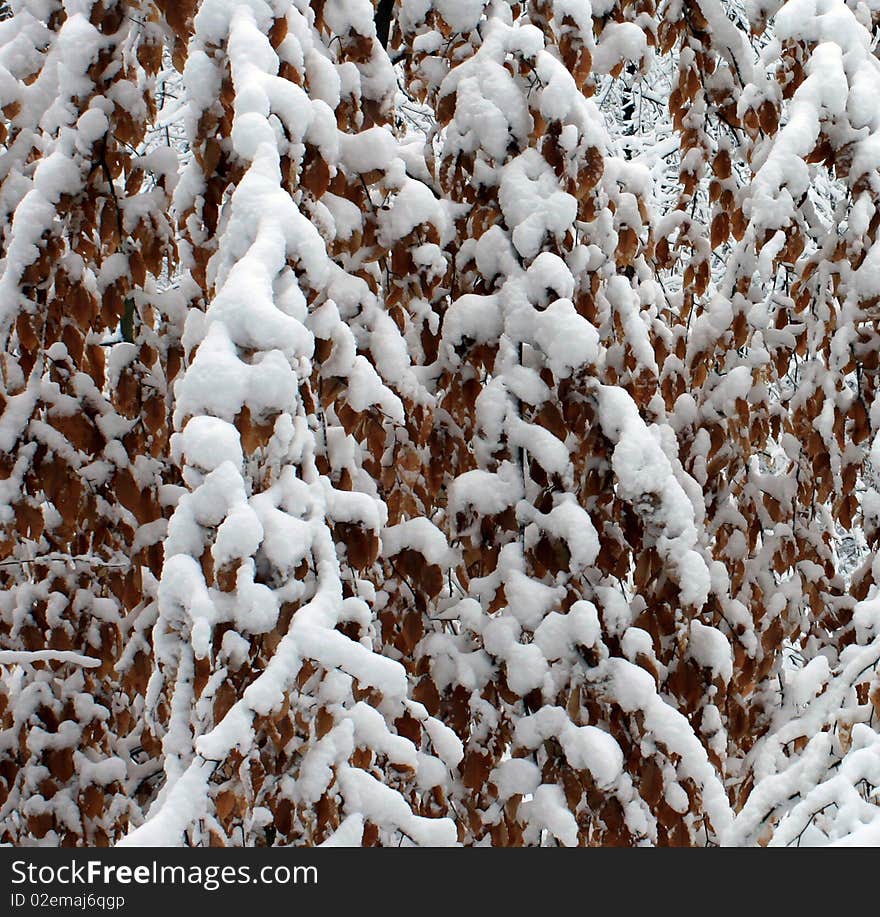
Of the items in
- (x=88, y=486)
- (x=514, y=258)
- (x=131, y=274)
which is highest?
(x=131, y=274)

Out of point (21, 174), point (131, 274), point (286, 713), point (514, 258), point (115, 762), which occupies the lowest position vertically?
point (286, 713)

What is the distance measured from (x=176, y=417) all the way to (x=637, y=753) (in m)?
0.91

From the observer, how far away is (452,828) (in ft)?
4.34

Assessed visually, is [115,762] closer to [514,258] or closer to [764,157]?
[514,258]

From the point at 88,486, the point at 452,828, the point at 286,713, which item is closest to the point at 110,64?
the point at 88,486

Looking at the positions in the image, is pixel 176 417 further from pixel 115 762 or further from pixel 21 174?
pixel 115 762

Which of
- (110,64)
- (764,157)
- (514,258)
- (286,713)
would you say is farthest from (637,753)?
(110,64)

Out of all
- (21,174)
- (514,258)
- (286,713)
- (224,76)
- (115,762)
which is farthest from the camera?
(115,762)

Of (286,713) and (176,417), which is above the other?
(176,417)

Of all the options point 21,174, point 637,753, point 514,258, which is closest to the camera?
point 637,753

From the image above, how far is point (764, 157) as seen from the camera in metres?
2.22

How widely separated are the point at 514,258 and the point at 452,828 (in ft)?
3.09

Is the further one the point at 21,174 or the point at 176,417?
the point at 21,174

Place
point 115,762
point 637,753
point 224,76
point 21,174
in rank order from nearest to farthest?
point 224,76 < point 637,753 < point 21,174 < point 115,762
